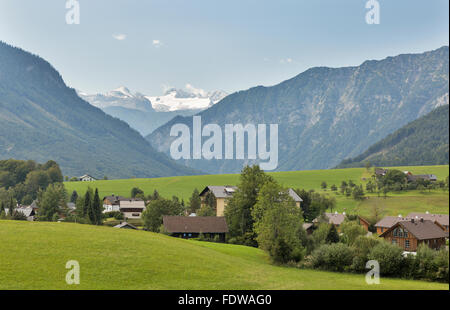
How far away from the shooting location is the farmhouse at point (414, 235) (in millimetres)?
79625

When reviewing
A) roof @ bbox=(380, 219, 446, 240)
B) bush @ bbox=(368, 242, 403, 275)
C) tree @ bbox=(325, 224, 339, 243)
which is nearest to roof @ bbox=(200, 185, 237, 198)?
tree @ bbox=(325, 224, 339, 243)

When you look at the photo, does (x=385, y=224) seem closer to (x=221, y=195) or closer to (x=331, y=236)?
(x=331, y=236)

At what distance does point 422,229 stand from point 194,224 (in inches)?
1786

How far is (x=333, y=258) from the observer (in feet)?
143

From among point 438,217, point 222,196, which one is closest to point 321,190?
point 438,217

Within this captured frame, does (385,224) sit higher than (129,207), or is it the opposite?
(129,207)

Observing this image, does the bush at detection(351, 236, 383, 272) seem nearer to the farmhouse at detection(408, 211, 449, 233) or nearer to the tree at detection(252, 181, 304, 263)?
the tree at detection(252, 181, 304, 263)

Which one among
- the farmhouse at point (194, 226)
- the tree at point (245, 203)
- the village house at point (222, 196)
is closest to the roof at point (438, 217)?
the village house at point (222, 196)

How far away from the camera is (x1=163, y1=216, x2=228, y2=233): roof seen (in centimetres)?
7190

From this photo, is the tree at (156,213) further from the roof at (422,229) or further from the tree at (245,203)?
the roof at (422,229)

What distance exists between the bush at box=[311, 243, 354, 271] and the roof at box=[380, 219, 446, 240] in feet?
139

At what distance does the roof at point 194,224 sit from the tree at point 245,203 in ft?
5.40

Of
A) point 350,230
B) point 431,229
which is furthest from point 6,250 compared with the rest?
point 431,229
